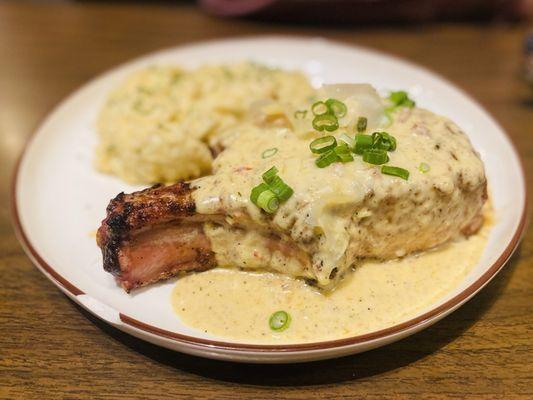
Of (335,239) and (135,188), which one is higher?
(335,239)

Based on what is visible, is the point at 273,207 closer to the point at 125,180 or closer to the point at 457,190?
the point at 457,190

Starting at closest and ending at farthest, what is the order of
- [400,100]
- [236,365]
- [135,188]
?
[236,365] < [400,100] < [135,188]

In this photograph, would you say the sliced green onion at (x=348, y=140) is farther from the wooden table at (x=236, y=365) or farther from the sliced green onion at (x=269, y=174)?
the wooden table at (x=236, y=365)

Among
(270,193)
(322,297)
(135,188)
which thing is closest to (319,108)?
(270,193)

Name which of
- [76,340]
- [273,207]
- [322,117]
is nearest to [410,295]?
[273,207]

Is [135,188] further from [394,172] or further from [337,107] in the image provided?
[394,172]

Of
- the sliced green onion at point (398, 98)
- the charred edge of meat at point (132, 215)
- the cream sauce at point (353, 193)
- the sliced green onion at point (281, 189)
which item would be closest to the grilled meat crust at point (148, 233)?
the charred edge of meat at point (132, 215)

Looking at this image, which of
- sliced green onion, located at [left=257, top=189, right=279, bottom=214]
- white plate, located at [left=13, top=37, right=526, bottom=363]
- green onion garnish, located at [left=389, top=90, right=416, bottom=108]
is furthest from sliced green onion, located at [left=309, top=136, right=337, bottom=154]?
white plate, located at [left=13, top=37, right=526, bottom=363]
